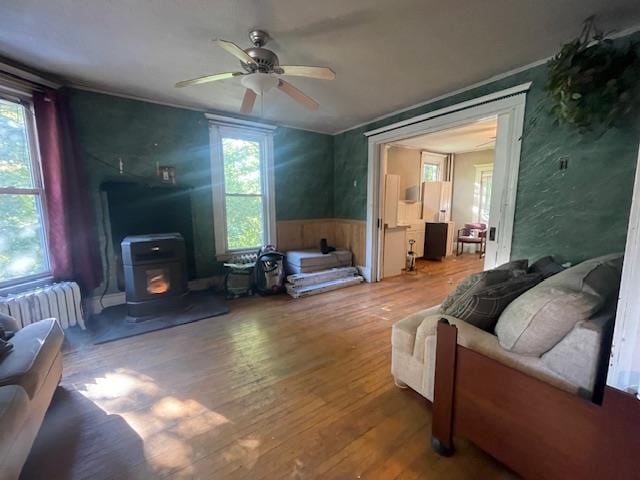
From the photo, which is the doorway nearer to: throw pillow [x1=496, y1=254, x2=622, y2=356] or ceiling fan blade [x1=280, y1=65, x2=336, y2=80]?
ceiling fan blade [x1=280, y1=65, x2=336, y2=80]

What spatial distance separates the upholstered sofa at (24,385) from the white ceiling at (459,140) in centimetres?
452

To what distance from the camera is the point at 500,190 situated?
2.75m

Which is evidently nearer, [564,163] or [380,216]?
[564,163]

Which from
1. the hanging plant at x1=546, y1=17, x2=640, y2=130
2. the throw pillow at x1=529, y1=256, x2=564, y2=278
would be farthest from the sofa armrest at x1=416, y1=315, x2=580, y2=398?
the hanging plant at x1=546, y1=17, x2=640, y2=130

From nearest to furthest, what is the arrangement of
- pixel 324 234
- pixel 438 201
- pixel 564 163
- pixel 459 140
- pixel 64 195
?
pixel 564 163 → pixel 64 195 → pixel 324 234 → pixel 459 140 → pixel 438 201

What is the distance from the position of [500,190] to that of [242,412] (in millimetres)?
3018

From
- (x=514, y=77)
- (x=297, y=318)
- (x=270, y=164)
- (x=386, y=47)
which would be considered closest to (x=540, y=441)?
(x=297, y=318)

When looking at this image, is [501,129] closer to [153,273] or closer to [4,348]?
[153,273]

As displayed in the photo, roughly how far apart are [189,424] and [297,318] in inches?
63.5

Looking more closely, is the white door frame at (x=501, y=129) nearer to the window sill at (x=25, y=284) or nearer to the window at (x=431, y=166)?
the window at (x=431, y=166)

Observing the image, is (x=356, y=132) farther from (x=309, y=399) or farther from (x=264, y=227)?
(x=309, y=399)

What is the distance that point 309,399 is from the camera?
→ 1.87 meters

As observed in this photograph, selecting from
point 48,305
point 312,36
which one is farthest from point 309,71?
point 48,305

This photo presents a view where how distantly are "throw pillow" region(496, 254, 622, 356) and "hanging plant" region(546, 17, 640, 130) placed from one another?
126 centimetres
